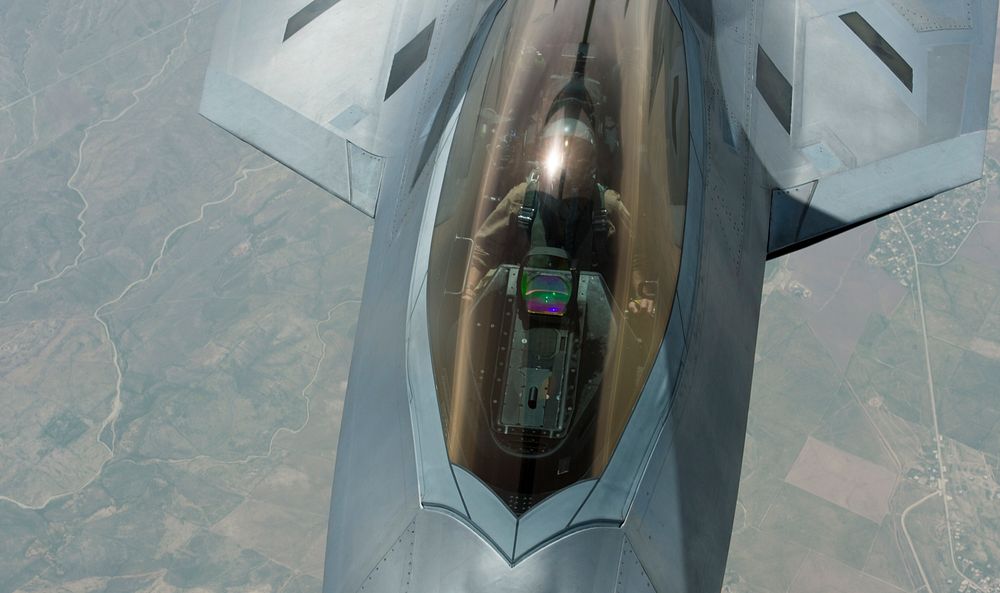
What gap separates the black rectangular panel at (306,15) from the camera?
7.97 metres

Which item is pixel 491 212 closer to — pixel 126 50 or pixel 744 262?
pixel 744 262

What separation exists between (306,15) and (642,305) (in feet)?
18.4

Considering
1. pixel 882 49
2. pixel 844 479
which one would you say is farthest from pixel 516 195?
pixel 844 479

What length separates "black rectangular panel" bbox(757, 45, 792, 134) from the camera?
638cm

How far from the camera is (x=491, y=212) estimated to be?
4500mm

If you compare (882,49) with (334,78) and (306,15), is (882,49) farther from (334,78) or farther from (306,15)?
(306,15)

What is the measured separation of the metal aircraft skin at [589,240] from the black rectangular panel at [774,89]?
29 millimetres

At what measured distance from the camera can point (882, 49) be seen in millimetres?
7117

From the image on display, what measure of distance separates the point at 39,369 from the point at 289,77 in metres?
46.0

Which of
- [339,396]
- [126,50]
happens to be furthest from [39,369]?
[126,50]

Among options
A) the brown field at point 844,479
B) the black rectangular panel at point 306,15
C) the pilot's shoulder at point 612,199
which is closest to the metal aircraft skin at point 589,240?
the pilot's shoulder at point 612,199

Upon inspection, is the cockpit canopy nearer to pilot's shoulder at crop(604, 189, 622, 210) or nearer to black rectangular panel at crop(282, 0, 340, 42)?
pilot's shoulder at crop(604, 189, 622, 210)

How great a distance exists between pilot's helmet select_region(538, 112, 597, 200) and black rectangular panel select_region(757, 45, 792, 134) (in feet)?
8.04

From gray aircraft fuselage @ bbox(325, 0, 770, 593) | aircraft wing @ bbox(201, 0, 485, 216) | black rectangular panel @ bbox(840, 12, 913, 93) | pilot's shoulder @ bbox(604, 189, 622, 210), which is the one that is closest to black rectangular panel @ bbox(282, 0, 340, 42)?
aircraft wing @ bbox(201, 0, 485, 216)
